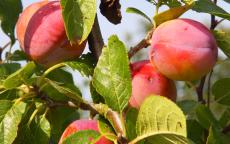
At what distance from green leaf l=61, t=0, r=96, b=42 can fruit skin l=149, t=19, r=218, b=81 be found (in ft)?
0.51

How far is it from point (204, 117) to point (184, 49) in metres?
0.20

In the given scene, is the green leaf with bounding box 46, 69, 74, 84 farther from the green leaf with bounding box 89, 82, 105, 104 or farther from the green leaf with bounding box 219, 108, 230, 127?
the green leaf with bounding box 219, 108, 230, 127

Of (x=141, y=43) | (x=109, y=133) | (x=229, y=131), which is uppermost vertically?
(x=141, y=43)

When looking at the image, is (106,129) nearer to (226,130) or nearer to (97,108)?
(97,108)

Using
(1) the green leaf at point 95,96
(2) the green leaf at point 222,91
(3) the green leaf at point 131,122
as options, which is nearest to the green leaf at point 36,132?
(1) the green leaf at point 95,96

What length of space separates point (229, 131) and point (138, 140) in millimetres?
362

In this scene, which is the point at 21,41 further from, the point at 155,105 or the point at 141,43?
the point at 155,105

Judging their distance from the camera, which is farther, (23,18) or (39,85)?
(23,18)

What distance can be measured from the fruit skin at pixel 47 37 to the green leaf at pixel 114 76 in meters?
0.15

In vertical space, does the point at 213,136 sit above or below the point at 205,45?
below

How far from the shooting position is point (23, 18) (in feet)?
4.07

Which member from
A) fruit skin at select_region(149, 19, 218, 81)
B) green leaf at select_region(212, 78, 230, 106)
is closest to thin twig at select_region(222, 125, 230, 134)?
green leaf at select_region(212, 78, 230, 106)

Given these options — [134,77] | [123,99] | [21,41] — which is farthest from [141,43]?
[21,41]

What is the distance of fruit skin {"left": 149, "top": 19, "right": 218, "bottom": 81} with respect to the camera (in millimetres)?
1081
